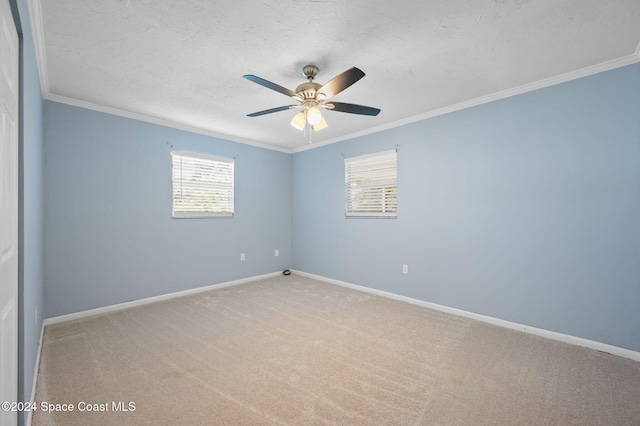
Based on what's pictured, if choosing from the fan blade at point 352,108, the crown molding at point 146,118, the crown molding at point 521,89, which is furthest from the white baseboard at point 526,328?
the crown molding at point 146,118

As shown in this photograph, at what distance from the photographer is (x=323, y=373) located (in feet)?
6.96

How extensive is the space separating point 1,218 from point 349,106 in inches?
89.3

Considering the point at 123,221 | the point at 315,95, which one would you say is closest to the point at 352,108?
the point at 315,95

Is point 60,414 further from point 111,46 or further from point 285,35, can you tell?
point 285,35

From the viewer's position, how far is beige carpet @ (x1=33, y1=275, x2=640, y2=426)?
5.56ft

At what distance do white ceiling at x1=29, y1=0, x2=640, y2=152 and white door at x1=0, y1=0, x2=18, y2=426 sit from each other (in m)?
0.77

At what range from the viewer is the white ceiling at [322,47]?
68.7 inches

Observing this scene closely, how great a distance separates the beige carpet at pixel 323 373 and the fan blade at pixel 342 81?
7.32 feet

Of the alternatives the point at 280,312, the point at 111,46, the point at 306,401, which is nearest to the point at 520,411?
the point at 306,401

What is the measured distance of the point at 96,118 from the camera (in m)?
3.31

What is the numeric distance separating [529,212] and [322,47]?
103 inches

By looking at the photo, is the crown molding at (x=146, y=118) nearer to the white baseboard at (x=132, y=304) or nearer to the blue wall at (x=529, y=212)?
the blue wall at (x=529, y=212)

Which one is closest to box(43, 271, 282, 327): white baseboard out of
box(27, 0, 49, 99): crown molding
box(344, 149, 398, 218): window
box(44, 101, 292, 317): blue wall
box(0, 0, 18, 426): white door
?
box(44, 101, 292, 317): blue wall

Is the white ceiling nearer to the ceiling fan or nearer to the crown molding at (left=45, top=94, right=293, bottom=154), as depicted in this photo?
the crown molding at (left=45, top=94, right=293, bottom=154)
